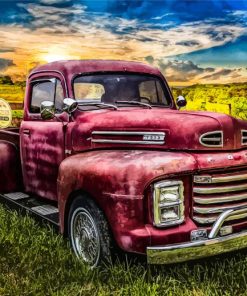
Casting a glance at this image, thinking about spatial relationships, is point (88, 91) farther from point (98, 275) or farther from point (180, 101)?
point (98, 275)

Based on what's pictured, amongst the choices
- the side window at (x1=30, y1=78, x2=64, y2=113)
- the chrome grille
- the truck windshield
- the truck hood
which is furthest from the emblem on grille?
the side window at (x1=30, y1=78, x2=64, y2=113)

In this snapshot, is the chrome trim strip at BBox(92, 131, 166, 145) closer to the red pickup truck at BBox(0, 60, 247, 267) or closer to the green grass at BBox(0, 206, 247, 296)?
the red pickup truck at BBox(0, 60, 247, 267)

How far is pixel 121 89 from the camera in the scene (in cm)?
490

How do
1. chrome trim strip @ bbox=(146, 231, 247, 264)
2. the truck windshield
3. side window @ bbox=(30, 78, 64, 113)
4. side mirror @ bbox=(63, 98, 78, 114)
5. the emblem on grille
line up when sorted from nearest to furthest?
chrome trim strip @ bbox=(146, 231, 247, 264), the emblem on grille, side mirror @ bbox=(63, 98, 78, 114), the truck windshield, side window @ bbox=(30, 78, 64, 113)

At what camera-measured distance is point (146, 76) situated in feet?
17.3

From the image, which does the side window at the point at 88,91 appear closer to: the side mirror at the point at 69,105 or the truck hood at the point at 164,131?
the side mirror at the point at 69,105

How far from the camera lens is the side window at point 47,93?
15.7 feet

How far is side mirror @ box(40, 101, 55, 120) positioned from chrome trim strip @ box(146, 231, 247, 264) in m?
1.84

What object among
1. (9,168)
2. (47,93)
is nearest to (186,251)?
(47,93)

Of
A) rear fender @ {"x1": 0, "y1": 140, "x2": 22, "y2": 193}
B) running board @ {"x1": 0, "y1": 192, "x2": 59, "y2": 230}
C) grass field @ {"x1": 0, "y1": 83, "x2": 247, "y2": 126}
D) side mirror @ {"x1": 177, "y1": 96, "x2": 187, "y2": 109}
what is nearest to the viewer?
running board @ {"x1": 0, "y1": 192, "x2": 59, "y2": 230}

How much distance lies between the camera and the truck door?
15.5 ft

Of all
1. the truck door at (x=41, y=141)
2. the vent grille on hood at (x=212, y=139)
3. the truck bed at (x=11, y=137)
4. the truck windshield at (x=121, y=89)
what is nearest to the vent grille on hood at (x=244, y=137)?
the vent grille on hood at (x=212, y=139)

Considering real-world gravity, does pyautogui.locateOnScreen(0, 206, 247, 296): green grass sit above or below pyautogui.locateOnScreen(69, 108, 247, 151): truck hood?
below

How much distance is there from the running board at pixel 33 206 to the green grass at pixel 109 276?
0.41 m
